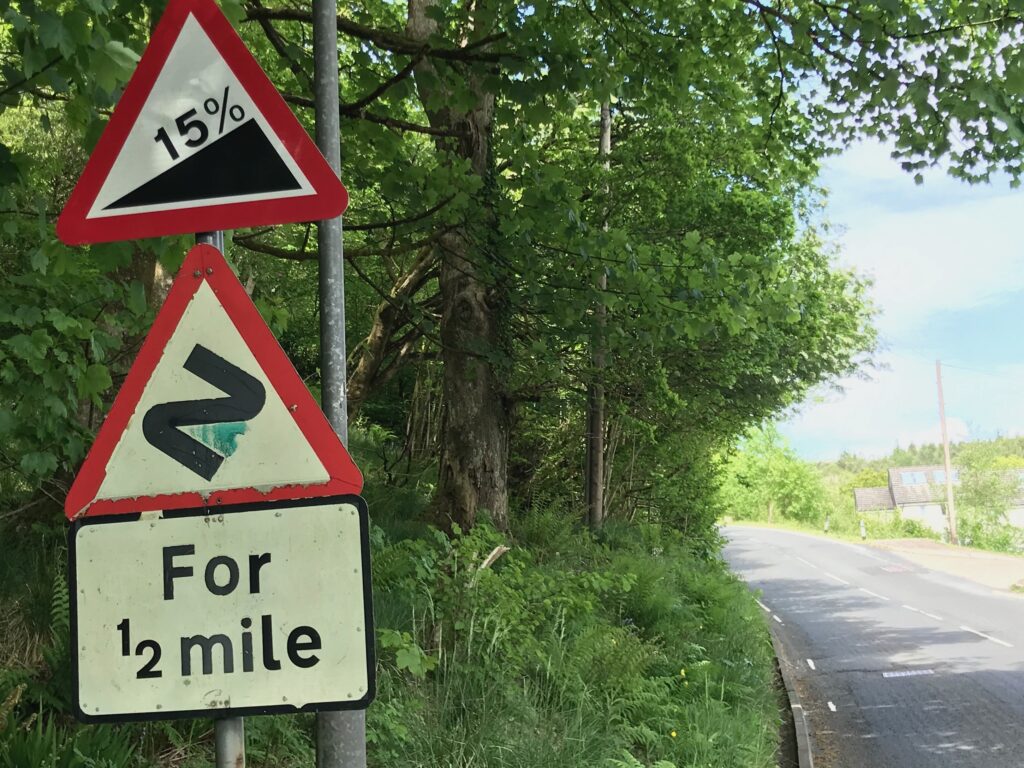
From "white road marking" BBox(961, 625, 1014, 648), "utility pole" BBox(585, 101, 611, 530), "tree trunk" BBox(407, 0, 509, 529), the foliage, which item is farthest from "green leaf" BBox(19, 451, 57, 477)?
the foliage

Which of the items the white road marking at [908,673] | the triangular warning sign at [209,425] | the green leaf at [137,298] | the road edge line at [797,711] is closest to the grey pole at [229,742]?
the triangular warning sign at [209,425]

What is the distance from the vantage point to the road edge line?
26.6 ft

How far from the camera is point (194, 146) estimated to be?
1962 millimetres

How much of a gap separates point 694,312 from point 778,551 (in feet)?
137

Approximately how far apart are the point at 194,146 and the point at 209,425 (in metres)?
0.67

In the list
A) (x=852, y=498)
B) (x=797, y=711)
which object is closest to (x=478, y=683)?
(x=797, y=711)

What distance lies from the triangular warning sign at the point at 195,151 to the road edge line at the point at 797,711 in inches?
307

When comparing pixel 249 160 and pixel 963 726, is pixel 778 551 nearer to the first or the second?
pixel 963 726

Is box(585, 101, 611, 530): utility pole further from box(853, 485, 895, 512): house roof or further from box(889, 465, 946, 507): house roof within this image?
box(853, 485, 895, 512): house roof

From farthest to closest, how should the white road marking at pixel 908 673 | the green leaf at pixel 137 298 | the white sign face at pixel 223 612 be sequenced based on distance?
the white road marking at pixel 908 673 → the green leaf at pixel 137 298 → the white sign face at pixel 223 612

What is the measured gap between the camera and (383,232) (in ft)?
27.1

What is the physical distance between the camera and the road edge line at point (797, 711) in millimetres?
8102

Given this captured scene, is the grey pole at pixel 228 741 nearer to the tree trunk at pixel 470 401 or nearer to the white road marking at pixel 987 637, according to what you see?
the tree trunk at pixel 470 401

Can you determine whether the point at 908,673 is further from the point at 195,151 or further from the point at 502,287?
the point at 195,151
